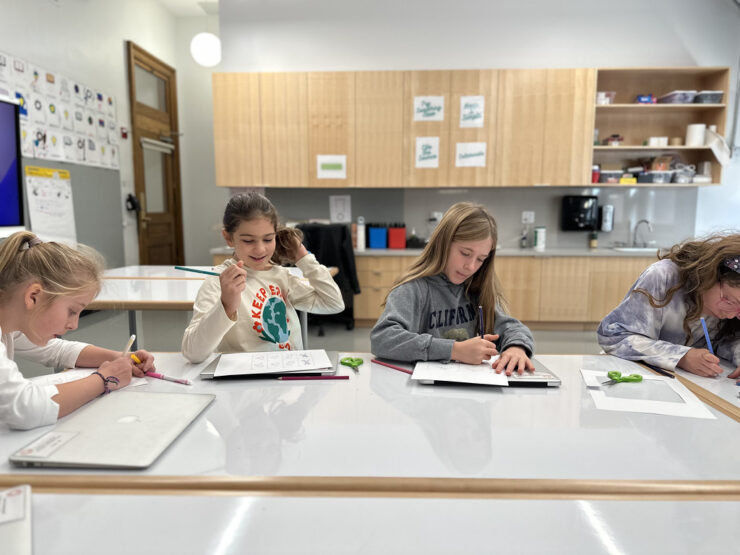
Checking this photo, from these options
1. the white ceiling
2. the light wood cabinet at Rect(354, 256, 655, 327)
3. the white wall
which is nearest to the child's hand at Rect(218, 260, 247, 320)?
the light wood cabinet at Rect(354, 256, 655, 327)

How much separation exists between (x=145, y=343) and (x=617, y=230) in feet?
13.3

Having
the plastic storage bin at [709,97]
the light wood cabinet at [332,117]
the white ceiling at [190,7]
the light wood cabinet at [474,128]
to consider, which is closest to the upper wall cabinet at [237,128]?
the light wood cabinet at [332,117]

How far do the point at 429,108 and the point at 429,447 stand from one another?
3784 mm

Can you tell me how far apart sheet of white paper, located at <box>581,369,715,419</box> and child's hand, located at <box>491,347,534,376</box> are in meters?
0.14

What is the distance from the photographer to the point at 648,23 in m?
4.30

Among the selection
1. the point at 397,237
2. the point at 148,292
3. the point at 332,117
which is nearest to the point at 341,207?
the point at 397,237

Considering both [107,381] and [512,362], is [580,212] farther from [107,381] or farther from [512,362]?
[107,381]

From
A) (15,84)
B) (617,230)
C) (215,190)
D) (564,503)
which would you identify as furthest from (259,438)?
(215,190)

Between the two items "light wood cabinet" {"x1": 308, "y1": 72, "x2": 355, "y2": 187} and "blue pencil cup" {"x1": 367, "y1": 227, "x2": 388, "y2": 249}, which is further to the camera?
"blue pencil cup" {"x1": 367, "y1": 227, "x2": 388, "y2": 249}

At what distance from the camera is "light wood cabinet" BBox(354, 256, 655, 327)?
4133 millimetres

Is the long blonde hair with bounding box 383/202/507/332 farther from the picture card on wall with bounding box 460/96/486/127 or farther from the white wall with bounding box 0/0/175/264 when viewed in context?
the white wall with bounding box 0/0/175/264

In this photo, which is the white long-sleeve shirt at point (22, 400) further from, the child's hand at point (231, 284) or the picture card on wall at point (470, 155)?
the picture card on wall at point (470, 155)

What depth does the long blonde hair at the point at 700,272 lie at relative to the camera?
4.50 ft

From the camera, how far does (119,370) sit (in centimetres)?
114
